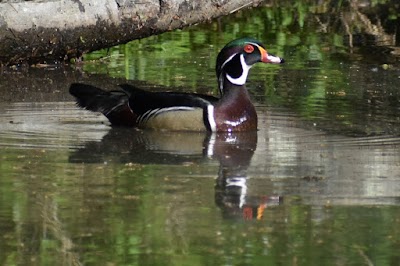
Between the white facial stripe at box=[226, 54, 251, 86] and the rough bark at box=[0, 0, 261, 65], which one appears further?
the rough bark at box=[0, 0, 261, 65]

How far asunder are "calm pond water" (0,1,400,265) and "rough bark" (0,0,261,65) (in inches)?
10.7

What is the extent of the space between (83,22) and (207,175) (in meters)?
4.52

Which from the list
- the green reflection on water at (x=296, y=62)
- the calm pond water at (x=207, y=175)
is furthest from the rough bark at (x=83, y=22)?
the green reflection on water at (x=296, y=62)

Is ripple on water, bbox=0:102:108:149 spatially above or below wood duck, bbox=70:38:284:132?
below

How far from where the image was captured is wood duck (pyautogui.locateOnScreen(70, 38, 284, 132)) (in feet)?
29.8

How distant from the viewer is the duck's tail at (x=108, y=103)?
9398 millimetres

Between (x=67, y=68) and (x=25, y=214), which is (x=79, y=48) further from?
(x=25, y=214)

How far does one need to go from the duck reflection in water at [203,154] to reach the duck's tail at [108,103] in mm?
115

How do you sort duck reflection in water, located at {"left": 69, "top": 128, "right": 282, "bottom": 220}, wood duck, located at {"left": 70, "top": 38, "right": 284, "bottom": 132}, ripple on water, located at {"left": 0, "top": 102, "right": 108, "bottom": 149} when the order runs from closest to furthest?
duck reflection in water, located at {"left": 69, "top": 128, "right": 282, "bottom": 220}
ripple on water, located at {"left": 0, "top": 102, "right": 108, "bottom": 149}
wood duck, located at {"left": 70, "top": 38, "right": 284, "bottom": 132}

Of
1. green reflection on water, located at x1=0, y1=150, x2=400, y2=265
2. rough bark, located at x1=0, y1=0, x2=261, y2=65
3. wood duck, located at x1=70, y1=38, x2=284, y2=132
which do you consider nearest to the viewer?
green reflection on water, located at x1=0, y1=150, x2=400, y2=265

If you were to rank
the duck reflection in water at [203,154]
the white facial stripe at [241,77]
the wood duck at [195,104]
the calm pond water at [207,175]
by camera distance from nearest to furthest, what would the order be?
the calm pond water at [207,175]
the duck reflection in water at [203,154]
the wood duck at [195,104]
the white facial stripe at [241,77]

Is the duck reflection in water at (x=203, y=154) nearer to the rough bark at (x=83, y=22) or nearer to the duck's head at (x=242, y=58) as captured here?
the duck's head at (x=242, y=58)

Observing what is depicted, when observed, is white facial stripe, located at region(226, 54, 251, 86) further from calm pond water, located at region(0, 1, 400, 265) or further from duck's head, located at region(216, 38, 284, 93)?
calm pond water, located at region(0, 1, 400, 265)

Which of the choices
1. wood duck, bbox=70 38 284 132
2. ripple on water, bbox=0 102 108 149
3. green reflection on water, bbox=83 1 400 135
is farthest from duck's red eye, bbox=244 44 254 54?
ripple on water, bbox=0 102 108 149
